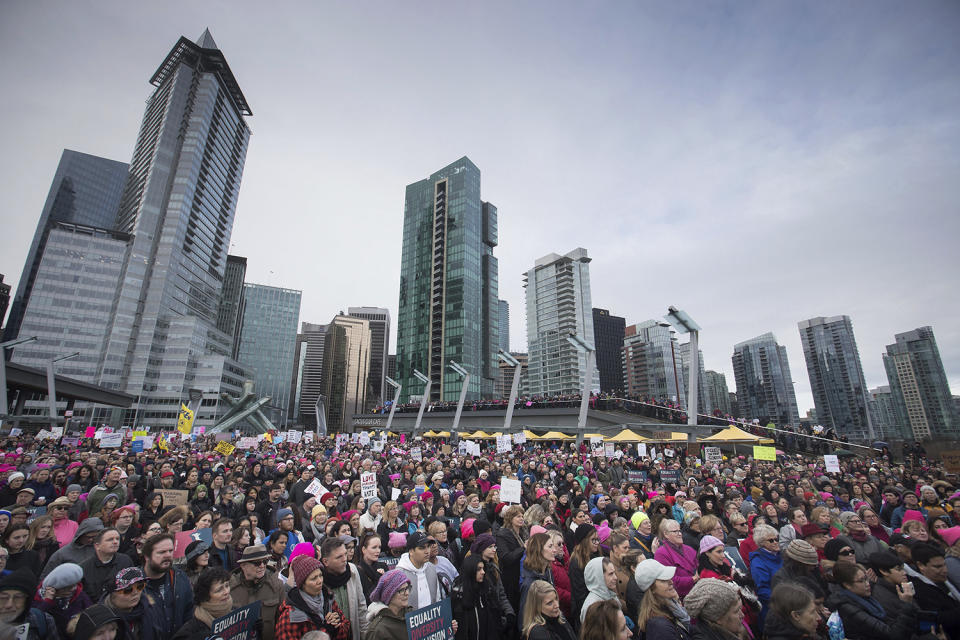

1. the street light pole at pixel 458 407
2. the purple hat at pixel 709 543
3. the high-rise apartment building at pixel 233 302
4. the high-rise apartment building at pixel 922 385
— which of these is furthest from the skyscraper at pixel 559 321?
the purple hat at pixel 709 543

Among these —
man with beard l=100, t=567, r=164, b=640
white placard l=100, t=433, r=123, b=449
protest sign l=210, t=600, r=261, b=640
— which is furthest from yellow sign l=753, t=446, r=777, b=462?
white placard l=100, t=433, r=123, b=449

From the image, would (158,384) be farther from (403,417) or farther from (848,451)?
(848,451)

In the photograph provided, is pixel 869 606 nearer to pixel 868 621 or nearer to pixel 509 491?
pixel 868 621

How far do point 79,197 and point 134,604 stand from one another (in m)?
215

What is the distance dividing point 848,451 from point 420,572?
96.4 ft

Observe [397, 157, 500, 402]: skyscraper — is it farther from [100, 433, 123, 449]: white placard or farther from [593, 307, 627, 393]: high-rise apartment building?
[593, 307, 627, 393]: high-rise apartment building

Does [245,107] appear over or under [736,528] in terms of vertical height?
over

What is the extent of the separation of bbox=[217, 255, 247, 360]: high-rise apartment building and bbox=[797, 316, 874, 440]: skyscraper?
226 metres

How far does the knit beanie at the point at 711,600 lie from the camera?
3309 mm

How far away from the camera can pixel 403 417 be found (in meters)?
65.8

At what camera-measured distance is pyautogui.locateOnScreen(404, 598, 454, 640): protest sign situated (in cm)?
363

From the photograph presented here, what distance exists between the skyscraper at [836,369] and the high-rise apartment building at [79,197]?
10174 inches

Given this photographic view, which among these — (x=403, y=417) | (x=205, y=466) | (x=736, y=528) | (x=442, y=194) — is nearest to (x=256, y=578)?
(x=736, y=528)

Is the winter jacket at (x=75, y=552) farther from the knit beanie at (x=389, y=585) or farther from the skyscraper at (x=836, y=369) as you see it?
the skyscraper at (x=836, y=369)
